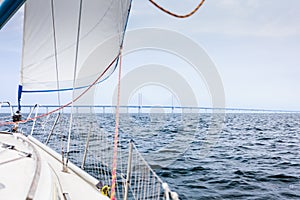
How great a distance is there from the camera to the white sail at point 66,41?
9.74 feet

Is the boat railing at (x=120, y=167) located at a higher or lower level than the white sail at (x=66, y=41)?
lower

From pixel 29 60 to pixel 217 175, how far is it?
433 centimetres

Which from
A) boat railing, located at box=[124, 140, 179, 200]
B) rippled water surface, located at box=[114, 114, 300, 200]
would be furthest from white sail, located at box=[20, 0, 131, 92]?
rippled water surface, located at box=[114, 114, 300, 200]

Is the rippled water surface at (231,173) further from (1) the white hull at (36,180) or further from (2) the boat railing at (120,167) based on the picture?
(1) the white hull at (36,180)

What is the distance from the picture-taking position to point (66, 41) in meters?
3.44

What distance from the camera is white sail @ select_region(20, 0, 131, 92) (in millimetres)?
2969

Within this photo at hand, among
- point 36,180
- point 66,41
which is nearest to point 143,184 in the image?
point 66,41

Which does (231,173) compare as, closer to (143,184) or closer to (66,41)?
(143,184)

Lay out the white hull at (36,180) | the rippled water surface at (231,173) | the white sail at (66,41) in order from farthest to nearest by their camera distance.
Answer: the rippled water surface at (231,173) < the white sail at (66,41) < the white hull at (36,180)

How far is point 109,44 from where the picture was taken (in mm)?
3078

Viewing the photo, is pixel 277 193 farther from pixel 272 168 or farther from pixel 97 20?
pixel 97 20

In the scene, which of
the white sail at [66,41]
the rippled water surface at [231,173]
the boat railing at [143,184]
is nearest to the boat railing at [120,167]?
the boat railing at [143,184]

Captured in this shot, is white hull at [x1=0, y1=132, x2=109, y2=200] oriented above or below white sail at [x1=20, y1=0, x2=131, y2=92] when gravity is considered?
below

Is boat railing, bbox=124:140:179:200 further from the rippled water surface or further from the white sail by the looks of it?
the white sail
